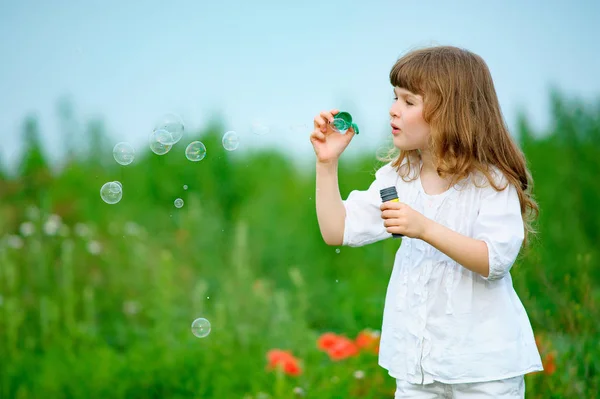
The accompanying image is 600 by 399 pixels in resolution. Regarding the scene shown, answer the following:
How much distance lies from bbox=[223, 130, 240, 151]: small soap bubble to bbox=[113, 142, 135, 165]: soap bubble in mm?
452

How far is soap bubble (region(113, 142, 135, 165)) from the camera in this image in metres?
3.11

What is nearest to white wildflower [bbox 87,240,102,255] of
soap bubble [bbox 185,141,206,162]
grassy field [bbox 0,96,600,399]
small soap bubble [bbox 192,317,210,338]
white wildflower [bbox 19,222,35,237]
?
grassy field [bbox 0,96,600,399]

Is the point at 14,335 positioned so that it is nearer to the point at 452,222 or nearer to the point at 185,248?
the point at 185,248

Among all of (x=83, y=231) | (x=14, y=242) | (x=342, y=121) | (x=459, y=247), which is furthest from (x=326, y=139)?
(x=14, y=242)

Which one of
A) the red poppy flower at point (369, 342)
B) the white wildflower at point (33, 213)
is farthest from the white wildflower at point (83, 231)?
the red poppy flower at point (369, 342)

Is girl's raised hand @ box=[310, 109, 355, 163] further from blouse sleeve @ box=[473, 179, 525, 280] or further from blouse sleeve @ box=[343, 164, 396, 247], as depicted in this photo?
blouse sleeve @ box=[473, 179, 525, 280]

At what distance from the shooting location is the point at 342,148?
2398 mm

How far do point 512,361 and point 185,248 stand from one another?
11.1ft

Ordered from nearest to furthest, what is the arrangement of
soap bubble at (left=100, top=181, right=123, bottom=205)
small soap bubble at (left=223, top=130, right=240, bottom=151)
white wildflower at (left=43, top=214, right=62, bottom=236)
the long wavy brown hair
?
the long wavy brown hair → small soap bubble at (left=223, top=130, right=240, bottom=151) → soap bubble at (left=100, top=181, right=123, bottom=205) → white wildflower at (left=43, top=214, right=62, bottom=236)

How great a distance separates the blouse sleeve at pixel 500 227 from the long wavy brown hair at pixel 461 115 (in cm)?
5

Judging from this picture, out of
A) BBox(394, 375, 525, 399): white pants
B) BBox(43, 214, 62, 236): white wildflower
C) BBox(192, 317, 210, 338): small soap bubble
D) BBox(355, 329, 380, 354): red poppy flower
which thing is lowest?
BBox(355, 329, 380, 354): red poppy flower

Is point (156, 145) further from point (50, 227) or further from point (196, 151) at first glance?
point (50, 227)

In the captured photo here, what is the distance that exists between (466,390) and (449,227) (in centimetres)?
49

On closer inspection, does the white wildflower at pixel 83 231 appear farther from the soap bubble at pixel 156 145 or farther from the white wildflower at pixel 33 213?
the soap bubble at pixel 156 145
